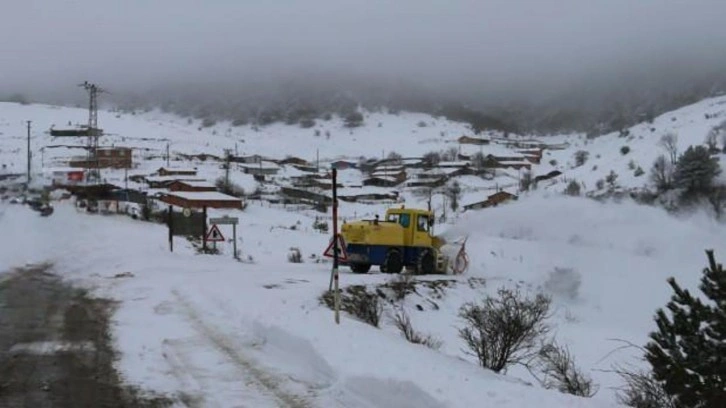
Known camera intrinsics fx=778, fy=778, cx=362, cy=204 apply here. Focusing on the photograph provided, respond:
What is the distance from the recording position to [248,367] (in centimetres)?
1073

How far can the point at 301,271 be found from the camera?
1062 inches

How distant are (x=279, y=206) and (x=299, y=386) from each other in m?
92.6

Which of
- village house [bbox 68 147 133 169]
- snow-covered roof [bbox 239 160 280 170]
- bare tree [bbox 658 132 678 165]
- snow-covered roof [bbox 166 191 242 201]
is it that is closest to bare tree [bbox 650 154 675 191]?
bare tree [bbox 658 132 678 165]

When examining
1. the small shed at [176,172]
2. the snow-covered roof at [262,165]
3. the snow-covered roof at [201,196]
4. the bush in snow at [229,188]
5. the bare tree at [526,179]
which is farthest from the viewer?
the snow-covered roof at [262,165]

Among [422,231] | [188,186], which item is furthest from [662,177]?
[188,186]

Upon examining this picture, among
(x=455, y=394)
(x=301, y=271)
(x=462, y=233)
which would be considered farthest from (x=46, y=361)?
(x=462, y=233)

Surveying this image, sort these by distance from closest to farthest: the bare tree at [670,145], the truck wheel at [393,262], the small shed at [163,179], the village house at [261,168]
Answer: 1. the truck wheel at [393,262]
2. the bare tree at [670,145]
3. the small shed at [163,179]
4. the village house at [261,168]

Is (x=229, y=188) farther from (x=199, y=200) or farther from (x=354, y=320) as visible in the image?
(x=354, y=320)

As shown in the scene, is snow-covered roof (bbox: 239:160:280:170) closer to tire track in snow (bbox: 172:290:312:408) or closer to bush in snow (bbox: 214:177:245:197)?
bush in snow (bbox: 214:177:245:197)

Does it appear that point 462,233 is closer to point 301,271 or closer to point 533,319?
point 301,271

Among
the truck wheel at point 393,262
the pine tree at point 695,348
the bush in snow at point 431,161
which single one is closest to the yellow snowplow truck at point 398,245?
the truck wheel at point 393,262

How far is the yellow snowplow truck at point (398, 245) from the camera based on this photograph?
94.1 ft

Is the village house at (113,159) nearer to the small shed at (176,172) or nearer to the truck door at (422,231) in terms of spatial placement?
the small shed at (176,172)

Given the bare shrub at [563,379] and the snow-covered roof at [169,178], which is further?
the snow-covered roof at [169,178]
